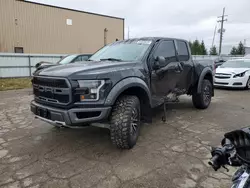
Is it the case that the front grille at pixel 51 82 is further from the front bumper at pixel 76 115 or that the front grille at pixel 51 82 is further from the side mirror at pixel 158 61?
the side mirror at pixel 158 61

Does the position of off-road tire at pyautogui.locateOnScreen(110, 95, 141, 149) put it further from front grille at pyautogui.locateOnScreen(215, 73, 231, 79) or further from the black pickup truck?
front grille at pyautogui.locateOnScreen(215, 73, 231, 79)

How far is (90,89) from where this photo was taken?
2.78 metres

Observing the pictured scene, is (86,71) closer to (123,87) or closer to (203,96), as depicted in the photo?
(123,87)

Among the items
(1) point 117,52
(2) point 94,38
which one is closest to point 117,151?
(1) point 117,52

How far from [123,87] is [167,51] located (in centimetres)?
189

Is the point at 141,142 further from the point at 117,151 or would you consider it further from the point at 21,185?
the point at 21,185

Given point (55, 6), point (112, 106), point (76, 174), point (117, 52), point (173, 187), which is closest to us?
point (173, 187)

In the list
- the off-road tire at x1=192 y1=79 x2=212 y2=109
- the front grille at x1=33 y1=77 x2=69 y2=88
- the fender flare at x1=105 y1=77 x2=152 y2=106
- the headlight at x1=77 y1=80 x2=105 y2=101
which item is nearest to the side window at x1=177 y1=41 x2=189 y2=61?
the off-road tire at x1=192 y1=79 x2=212 y2=109

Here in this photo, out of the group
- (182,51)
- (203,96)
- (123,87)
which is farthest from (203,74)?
(123,87)

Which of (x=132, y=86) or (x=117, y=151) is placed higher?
(x=132, y=86)

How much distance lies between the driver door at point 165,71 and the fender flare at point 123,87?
0.47 meters

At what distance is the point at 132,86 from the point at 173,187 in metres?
1.53

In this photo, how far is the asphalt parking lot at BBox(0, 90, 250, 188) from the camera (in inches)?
98.3

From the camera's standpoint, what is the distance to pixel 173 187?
7.75ft
